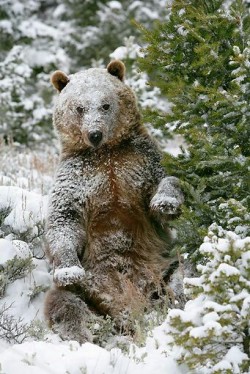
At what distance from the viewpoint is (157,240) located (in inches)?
205

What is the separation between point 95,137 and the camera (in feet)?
16.5

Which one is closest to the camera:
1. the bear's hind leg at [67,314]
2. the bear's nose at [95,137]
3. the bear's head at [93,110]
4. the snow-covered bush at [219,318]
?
the snow-covered bush at [219,318]

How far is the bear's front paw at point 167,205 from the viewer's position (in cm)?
472

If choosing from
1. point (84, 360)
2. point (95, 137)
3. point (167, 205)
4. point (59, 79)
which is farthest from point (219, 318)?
point (59, 79)

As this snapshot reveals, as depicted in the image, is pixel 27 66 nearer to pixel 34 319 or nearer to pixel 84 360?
pixel 34 319

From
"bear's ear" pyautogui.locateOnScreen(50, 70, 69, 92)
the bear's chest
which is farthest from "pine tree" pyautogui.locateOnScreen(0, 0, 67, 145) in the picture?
the bear's chest

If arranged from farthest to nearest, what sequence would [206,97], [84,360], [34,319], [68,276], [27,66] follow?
[27,66] → [34,319] → [68,276] → [206,97] → [84,360]

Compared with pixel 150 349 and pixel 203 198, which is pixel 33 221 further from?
pixel 150 349

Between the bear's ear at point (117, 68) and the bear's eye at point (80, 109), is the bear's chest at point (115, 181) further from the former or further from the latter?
the bear's ear at point (117, 68)

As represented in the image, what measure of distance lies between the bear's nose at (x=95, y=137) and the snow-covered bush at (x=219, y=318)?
1828 mm

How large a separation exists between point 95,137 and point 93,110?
0.28 metres

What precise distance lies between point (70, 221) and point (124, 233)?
40cm

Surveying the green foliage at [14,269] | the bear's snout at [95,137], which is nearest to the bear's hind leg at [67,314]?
the green foliage at [14,269]

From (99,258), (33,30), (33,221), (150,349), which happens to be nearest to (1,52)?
(33,30)
